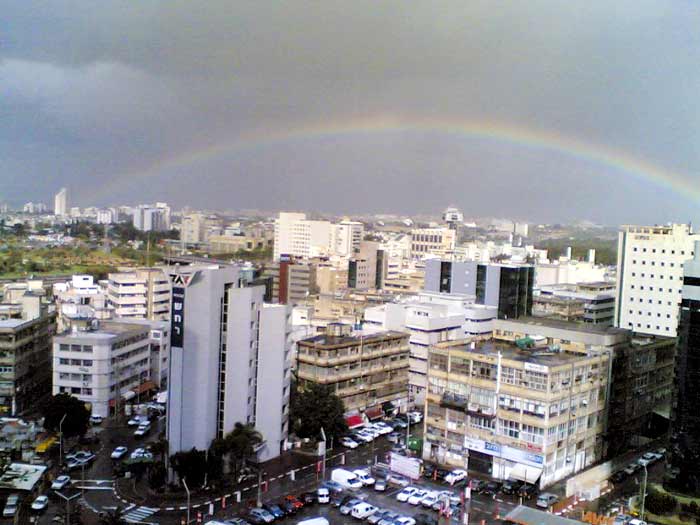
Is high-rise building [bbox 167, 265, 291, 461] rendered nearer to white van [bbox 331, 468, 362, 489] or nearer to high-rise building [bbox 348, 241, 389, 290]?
white van [bbox 331, 468, 362, 489]

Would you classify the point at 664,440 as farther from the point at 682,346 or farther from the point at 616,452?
the point at 682,346

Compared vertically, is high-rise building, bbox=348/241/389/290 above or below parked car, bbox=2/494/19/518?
above

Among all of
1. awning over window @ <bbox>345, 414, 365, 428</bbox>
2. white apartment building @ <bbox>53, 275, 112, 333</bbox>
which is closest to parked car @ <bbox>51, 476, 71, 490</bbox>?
awning over window @ <bbox>345, 414, 365, 428</bbox>

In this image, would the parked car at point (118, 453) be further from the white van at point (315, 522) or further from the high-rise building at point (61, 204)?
the high-rise building at point (61, 204)

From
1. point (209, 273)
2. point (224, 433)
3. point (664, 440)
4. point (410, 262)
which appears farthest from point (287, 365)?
point (410, 262)

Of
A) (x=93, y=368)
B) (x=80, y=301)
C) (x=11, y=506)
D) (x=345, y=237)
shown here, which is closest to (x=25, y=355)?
(x=93, y=368)

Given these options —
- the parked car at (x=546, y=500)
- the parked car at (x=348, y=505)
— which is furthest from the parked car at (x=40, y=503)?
the parked car at (x=546, y=500)

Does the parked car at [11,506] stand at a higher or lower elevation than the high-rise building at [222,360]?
lower
